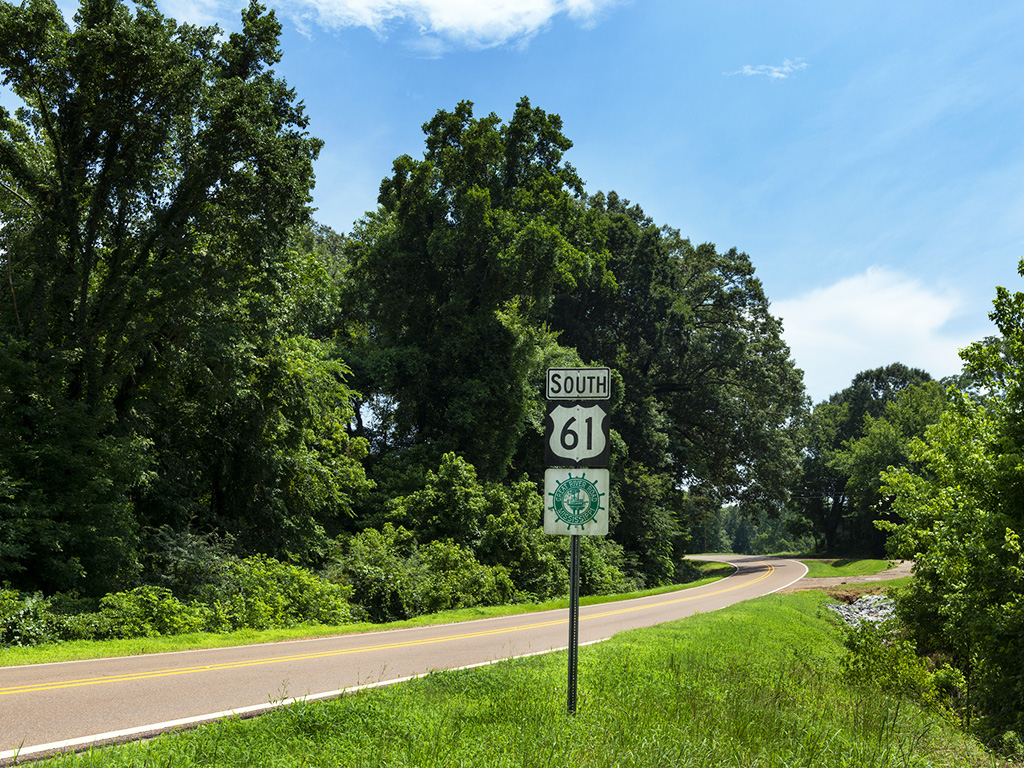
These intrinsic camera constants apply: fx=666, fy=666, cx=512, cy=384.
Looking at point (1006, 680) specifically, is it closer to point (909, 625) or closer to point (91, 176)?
point (909, 625)

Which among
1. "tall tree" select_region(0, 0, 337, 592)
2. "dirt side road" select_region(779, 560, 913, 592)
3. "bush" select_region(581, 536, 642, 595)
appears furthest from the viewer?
"dirt side road" select_region(779, 560, 913, 592)

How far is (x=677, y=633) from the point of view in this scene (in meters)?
13.4

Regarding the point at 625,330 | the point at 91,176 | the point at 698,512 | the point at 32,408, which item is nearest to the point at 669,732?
the point at 32,408

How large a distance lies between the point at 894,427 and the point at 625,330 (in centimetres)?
3283

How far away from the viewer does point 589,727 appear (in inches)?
227

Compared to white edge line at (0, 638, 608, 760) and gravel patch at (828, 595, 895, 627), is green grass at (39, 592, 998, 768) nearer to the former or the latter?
white edge line at (0, 638, 608, 760)

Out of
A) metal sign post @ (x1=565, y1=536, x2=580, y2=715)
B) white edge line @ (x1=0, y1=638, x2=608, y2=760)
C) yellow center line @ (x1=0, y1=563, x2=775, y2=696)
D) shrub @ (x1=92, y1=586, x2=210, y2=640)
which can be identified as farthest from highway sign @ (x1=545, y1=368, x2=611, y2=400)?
shrub @ (x1=92, y1=586, x2=210, y2=640)

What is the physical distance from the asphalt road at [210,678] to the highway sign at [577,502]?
3648 mm

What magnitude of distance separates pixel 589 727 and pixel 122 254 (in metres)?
17.4

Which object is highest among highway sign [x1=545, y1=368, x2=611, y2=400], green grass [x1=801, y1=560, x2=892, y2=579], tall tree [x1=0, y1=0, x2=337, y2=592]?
tall tree [x1=0, y1=0, x2=337, y2=592]

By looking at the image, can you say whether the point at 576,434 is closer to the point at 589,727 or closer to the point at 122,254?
the point at 589,727

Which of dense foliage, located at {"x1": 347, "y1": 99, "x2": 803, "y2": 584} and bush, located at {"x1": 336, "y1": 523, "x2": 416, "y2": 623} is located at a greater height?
dense foliage, located at {"x1": 347, "y1": 99, "x2": 803, "y2": 584}

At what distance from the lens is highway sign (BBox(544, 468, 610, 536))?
19.0 ft

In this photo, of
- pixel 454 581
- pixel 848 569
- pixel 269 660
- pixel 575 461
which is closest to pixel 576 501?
pixel 575 461
